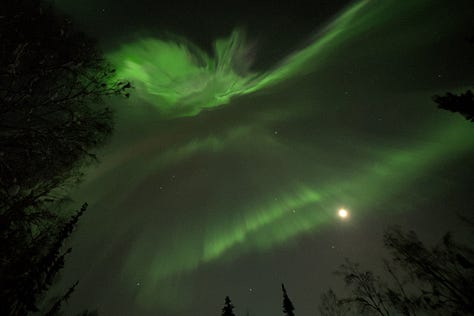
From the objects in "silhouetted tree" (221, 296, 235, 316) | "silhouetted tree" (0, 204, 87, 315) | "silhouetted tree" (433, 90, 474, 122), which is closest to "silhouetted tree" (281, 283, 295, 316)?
"silhouetted tree" (221, 296, 235, 316)

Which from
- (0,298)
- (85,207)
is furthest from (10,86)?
(85,207)

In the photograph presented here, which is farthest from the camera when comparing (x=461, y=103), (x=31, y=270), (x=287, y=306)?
(x=287, y=306)

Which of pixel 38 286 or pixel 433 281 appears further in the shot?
pixel 433 281

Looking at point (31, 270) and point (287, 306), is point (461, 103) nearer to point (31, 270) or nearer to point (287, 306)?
point (31, 270)

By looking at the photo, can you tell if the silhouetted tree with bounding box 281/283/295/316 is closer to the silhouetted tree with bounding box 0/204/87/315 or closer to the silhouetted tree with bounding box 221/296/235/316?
the silhouetted tree with bounding box 221/296/235/316

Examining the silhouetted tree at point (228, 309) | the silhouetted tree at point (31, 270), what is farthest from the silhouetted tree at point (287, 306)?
the silhouetted tree at point (31, 270)

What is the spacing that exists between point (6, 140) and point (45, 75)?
8.29 ft

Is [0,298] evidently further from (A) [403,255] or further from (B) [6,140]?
(A) [403,255]

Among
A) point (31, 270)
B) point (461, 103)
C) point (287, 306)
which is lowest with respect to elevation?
point (461, 103)

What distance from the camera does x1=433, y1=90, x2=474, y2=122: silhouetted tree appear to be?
724 cm

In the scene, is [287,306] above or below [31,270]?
above

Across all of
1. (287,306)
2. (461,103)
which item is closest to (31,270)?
(461,103)

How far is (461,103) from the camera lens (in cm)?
741

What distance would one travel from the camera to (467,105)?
7285mm
